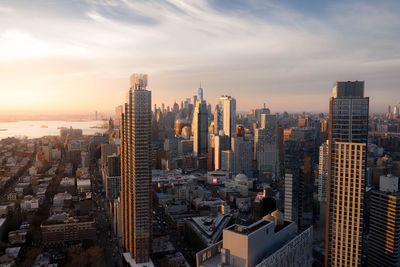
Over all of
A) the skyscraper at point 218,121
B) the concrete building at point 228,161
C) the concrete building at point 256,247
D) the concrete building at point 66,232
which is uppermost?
the skyscraper at point 218,121

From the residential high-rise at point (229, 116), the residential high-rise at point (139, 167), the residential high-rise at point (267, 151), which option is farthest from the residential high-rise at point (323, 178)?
the residential high-rise at point (229, 116)

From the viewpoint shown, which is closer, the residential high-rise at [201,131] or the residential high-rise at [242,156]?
the residential high-rise at [242,156]

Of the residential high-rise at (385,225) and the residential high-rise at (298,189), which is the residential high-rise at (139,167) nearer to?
the residential high-rise at (298,189)

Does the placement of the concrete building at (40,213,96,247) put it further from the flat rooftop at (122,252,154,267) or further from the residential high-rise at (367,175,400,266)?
the residential high-rise at (367,175,400,266)

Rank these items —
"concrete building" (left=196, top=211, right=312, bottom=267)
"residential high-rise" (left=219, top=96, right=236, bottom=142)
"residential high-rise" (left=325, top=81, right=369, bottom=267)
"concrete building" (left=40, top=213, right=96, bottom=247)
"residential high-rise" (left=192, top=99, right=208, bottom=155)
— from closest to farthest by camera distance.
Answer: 1. "concrete building" (left=196, top=211, right=312, bottom=267)
2. "residential high-rise" (left=325, top=81, right=369, bottom=267)
3. "concrete building" (left=40, top=213, right=96, bottom=247)
4. "residential high-rise" (left=219, top=96, right=236, bottom=142)
5. "residential high-rise" (left=192, top=99, right=208, bottom=155)

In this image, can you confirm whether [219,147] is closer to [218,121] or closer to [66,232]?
[218,121]

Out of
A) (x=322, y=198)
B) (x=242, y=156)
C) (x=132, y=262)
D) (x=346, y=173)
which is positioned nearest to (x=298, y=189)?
(x=322, y=198)

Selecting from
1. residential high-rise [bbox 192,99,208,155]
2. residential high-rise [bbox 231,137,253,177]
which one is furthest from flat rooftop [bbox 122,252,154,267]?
residential high-rise [bbox 192,99,208,155]
